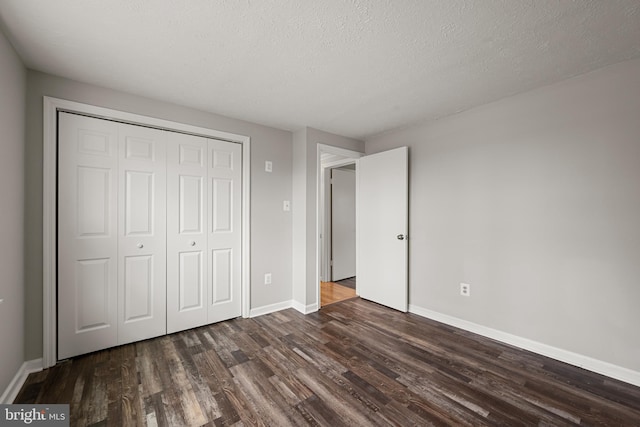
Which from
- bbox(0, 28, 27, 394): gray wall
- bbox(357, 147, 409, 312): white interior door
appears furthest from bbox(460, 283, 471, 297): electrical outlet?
bbox(0, 28, 27, 394): gray wall

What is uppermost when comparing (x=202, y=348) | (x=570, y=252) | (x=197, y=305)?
(x=570, y=252)

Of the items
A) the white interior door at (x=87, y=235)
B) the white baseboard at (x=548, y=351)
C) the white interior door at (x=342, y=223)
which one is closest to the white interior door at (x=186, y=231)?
the white interior door at (x=87, y=235)

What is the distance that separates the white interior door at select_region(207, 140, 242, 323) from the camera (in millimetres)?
2836

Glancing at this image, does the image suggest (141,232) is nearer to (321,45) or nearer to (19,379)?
(19,379)

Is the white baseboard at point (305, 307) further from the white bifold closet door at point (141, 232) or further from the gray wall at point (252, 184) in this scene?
the white bifold closet door at point (141, 232)

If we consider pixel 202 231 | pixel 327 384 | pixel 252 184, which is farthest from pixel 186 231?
pixel 327 384

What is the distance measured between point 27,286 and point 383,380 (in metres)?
2.70

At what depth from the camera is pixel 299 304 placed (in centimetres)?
330

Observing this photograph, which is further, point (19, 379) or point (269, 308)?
point (269, 308)

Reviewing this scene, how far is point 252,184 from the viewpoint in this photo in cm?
307

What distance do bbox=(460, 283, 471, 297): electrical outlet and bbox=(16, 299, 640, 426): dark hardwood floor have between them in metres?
0.39

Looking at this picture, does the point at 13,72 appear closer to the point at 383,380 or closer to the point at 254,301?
the point at 254,301

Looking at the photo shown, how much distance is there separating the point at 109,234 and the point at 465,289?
342 cm

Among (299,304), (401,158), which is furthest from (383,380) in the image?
(401,158)
